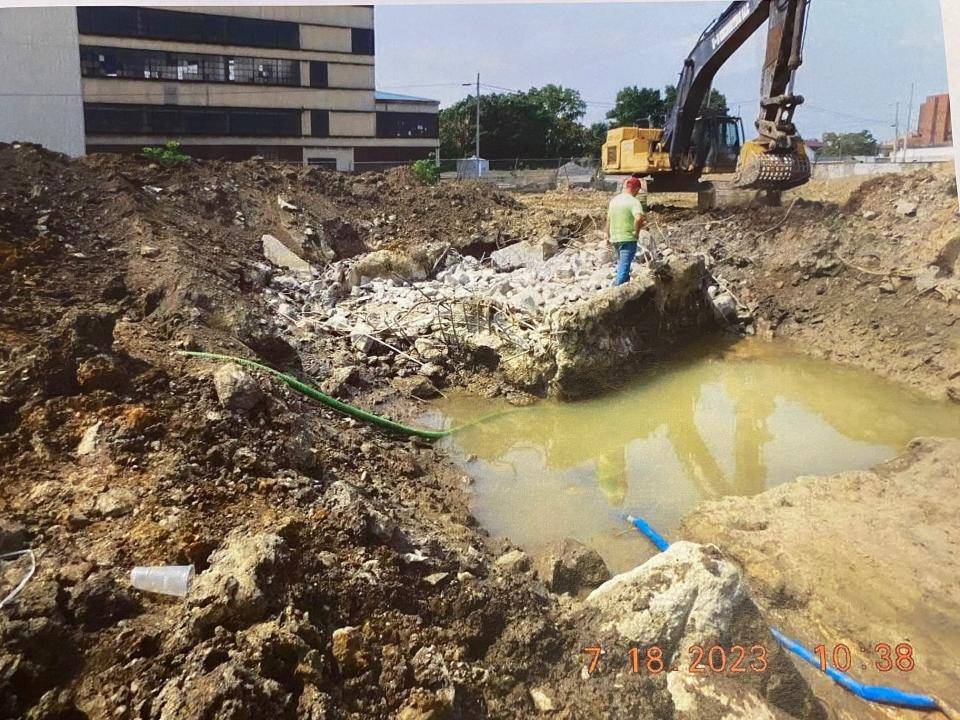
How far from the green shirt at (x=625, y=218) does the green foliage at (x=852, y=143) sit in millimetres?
1354

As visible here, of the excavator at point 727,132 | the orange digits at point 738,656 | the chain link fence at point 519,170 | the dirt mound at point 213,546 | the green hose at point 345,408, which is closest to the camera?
the dirt mound at point 213,546

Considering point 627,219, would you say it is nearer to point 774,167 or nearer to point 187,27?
point 774,167

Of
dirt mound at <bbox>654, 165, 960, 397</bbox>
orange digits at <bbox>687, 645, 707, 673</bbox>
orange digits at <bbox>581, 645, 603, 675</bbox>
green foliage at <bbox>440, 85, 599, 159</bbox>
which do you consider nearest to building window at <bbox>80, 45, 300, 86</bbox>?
green foliage at <bbox>440, 85, 599, 159</bbox>

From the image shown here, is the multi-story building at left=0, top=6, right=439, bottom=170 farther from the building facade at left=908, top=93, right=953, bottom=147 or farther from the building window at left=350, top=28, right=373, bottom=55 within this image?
the building facade at left=908, top=93, right=953, bottom=147

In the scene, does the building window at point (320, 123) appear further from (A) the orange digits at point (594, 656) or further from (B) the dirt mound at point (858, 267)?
(B) the dirt mound at point (858, 267)

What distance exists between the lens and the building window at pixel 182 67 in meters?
3.49

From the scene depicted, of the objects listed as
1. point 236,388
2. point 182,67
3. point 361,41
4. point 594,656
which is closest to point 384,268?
point 182,67

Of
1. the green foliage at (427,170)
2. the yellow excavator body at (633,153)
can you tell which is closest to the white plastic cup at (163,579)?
the green foliage at (427,170)

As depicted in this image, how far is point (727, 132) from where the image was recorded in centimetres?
684

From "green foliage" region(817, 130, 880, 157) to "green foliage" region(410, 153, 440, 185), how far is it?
2.58 metres

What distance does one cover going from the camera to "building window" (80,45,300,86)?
349 centimetres

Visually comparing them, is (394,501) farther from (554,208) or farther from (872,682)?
(554,208)

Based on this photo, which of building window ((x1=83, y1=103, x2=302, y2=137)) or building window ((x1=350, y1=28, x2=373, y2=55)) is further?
building window ((x1=83, y1=103, x2=302, y2=137))

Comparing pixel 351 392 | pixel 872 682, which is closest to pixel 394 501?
pixel 351 392
